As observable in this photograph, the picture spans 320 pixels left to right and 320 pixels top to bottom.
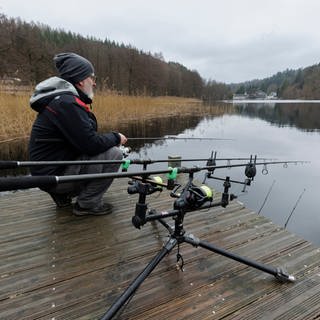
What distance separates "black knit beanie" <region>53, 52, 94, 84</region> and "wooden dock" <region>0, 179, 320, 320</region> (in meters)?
1.36

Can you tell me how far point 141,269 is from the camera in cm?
205

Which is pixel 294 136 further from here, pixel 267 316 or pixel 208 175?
pixel 267 316

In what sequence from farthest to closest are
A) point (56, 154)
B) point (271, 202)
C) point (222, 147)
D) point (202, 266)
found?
1. point (222, 147)
2. point (271, 202)
3. point (56, 154)
4. point (202, 266)

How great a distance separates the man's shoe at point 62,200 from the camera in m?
2.93

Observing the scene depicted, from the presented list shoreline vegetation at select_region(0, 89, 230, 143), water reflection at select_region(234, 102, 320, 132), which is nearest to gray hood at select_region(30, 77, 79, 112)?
shoreline vegetation at select_region(0, 89, 230, 143)

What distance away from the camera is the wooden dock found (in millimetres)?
1693

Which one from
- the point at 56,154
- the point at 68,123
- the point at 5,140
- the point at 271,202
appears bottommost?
the point at 271,202

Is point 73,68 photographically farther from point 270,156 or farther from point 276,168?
point 270,156

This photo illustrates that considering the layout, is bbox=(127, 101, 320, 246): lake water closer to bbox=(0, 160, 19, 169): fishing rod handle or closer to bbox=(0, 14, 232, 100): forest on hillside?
bbox=(0, 160, 19, 169): fishing rod handle

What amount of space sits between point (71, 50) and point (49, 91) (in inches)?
1903

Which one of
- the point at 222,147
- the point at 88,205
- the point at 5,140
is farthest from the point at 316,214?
the point at 5,140

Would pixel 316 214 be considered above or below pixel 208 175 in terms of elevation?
below

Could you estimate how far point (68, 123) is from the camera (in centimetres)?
226

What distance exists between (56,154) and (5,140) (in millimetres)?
5668
